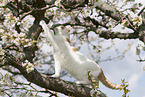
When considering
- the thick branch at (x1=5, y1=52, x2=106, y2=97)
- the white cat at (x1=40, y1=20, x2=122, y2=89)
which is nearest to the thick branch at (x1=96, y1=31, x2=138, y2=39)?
the white cat at (x1=40, y1=20, x2=122, y2=89)

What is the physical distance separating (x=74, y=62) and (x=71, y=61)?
0.06 meters

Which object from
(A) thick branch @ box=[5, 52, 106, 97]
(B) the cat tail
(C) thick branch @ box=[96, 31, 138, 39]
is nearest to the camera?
(A) thick branch @ box=[5, 52, 106, 97]

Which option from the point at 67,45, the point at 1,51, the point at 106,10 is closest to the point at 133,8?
the point at 106,10

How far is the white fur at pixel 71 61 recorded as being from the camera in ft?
10.7

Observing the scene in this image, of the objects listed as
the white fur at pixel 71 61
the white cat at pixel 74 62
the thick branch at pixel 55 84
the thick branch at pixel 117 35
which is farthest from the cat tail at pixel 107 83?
the thick branch at pixel 117 35

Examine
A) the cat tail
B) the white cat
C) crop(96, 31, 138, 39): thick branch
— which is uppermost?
crop(96, 31, 138, 39): thick branch

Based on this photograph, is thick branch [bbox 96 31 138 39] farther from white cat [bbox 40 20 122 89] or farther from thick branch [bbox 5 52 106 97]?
thick branch [bbox 5 52 106 97]

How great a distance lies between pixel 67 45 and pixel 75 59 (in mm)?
365

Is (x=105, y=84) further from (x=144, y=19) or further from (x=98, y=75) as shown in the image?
(x=144, y=19)

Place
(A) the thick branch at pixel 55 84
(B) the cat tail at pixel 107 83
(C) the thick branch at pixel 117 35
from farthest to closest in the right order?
(C) the thick branch at pixel 117 35, (B) the cat tail at pixel 107 83, (A) the thick branch at pixel 55 84

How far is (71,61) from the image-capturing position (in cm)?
336

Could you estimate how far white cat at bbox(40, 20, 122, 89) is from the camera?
3260mm

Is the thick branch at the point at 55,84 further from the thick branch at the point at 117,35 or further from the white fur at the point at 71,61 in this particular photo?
the thick branch at the point at 117,35

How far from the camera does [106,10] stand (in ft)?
14.8
